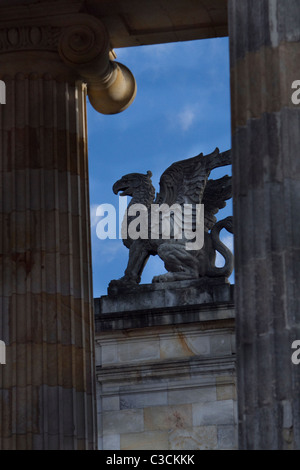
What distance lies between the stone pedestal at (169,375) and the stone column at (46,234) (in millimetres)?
14974

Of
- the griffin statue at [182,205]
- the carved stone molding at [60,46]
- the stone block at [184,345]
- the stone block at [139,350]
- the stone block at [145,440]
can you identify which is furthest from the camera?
the griffin statue at [182,205]

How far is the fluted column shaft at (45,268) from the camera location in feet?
118

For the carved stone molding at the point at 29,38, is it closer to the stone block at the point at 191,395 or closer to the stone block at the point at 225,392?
the stone block at the point at 225,392

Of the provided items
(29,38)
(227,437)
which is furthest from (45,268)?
(227,437)

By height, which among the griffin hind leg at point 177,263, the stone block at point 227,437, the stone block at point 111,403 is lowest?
the stone block at point 227,437

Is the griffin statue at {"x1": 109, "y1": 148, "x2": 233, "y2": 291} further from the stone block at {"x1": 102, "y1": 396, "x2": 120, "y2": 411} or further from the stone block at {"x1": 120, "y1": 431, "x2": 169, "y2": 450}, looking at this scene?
the stone block at {"x1": 120, "y1": 431, "x2": 169, "y2": 450}

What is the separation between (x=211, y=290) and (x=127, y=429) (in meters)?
4.58

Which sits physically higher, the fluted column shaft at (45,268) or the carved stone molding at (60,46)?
the carved stone molding at (60,46)

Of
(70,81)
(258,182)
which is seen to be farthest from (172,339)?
(258,182)

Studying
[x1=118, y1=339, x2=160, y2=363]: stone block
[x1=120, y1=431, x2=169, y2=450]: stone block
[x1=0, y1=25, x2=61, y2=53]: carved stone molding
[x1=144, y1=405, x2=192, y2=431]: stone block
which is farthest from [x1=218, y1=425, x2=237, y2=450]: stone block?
[x1=0, y1=25, x2=61, y2=53]: carved stone molding

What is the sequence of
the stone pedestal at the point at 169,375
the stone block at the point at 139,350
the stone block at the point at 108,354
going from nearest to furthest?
the stone pedestal at the point at 169,375
the stone block at the point at 139,350
the stone block at the point at 108,354

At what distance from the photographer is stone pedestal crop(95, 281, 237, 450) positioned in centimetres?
5241

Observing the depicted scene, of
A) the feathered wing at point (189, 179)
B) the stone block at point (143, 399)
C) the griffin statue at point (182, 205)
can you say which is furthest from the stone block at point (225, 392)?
the feathered wing at point (189, 179)

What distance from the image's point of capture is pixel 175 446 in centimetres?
5222
